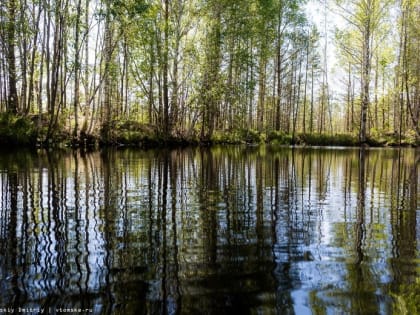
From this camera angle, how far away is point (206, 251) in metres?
4.12

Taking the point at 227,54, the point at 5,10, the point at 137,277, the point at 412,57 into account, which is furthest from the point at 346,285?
the point at 412,57

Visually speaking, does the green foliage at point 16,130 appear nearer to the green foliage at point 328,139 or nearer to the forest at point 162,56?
the forest at point 162,56

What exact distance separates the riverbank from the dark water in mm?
14719

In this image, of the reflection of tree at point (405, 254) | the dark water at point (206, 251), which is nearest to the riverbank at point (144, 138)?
the dark water at point (206, 251)

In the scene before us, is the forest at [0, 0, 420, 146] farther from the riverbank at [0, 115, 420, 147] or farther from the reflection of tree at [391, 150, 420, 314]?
the reflection of tree at [391, 150, 420, 314]

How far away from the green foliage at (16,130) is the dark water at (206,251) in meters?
14.4

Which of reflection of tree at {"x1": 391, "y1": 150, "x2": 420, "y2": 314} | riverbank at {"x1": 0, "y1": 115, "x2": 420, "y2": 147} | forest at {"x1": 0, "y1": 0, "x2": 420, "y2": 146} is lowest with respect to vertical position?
reflection of tree at {"x1": 391, "y1": 150, "x2": 420, "y2": 314}

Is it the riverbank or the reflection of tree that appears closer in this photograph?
the reflection of tree

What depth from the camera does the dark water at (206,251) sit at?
114 inches

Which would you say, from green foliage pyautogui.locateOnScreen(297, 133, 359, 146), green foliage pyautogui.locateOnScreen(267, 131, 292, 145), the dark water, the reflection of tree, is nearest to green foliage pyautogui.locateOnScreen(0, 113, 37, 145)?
the dark water

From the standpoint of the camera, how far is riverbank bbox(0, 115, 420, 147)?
21.2 metres

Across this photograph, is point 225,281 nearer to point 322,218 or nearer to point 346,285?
point 346,285

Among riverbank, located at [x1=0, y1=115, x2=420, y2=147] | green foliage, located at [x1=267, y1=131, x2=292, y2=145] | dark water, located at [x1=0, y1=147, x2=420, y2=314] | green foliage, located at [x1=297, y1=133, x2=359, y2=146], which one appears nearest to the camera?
dark water, located at [x1=0, y1=147, x2=420, y2=314]

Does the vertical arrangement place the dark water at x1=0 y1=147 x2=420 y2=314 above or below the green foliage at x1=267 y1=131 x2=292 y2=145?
below
